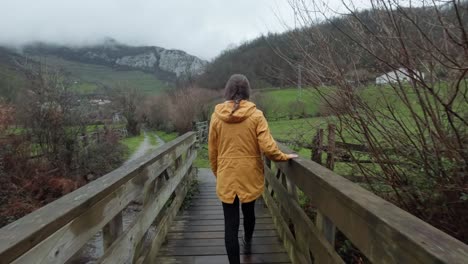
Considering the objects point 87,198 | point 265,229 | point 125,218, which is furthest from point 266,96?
point 87,198

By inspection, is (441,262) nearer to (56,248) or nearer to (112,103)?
(56,248)

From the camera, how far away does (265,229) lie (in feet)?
14.0

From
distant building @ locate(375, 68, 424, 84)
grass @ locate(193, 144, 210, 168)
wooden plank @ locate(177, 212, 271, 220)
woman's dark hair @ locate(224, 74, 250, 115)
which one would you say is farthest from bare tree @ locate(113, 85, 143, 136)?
distant building @ locate(375, 68, 424, 84)

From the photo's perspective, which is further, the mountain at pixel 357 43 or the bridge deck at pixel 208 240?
the bridge deck at pixel 208 240

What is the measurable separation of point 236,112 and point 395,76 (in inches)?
56.8

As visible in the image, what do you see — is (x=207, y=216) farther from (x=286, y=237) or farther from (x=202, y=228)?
(x=286, y=237)

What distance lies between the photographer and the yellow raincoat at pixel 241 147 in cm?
290

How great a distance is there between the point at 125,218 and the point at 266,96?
29.3 metres

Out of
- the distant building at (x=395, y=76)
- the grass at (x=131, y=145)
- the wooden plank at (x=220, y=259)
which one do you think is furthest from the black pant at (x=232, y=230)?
the grass at (x=131, y=145)

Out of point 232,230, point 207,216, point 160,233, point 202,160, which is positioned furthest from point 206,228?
point 202,160

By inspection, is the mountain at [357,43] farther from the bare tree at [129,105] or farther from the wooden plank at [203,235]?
the bare tree at [129,105]

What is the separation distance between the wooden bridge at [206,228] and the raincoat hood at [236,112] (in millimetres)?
568

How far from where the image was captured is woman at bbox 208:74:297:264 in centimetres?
290

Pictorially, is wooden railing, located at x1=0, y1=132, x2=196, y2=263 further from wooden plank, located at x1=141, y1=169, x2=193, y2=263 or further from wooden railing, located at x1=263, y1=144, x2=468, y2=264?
wooden railing, located at x1=263, y1=144, x2=468, y2=264
